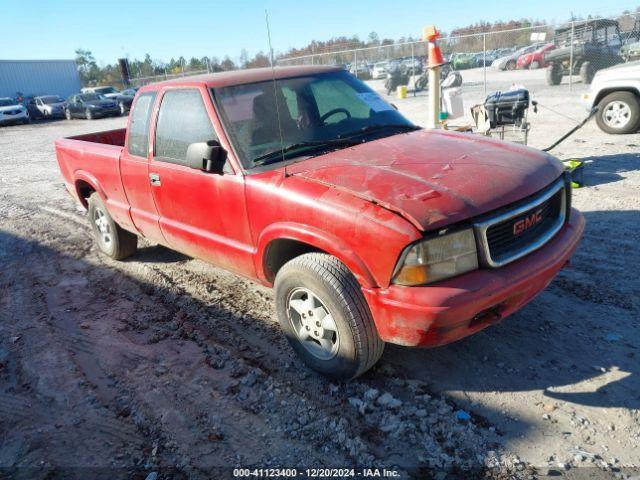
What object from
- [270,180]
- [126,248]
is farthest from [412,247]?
[126,248]

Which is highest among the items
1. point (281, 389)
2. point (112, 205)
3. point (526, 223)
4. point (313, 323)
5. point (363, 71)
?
point (363, 71)

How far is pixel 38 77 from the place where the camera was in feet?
137

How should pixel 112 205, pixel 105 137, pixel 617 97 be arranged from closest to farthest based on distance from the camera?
pixel 112 205 < pixel 105 137 < pixel 617 97

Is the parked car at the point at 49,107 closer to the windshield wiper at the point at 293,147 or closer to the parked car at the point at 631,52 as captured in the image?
the parked car at the point at 631,52

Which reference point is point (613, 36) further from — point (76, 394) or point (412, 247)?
point (76, 394)

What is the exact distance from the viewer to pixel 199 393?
123 inches

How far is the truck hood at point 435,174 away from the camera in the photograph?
2564mm

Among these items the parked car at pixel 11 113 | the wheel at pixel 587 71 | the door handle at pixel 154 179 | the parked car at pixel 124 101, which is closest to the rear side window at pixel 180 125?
the door handle at pixel 154 179

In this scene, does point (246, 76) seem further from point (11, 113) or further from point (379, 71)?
point (11, 113)

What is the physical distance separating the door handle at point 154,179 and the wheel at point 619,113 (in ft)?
25.7

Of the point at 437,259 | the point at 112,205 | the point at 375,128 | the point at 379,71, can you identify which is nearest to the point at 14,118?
the point at 379,71

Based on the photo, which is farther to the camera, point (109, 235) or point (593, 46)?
point (593, 46)

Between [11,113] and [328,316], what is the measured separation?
3014 centimetres

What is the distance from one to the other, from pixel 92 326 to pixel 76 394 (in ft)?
3.24
